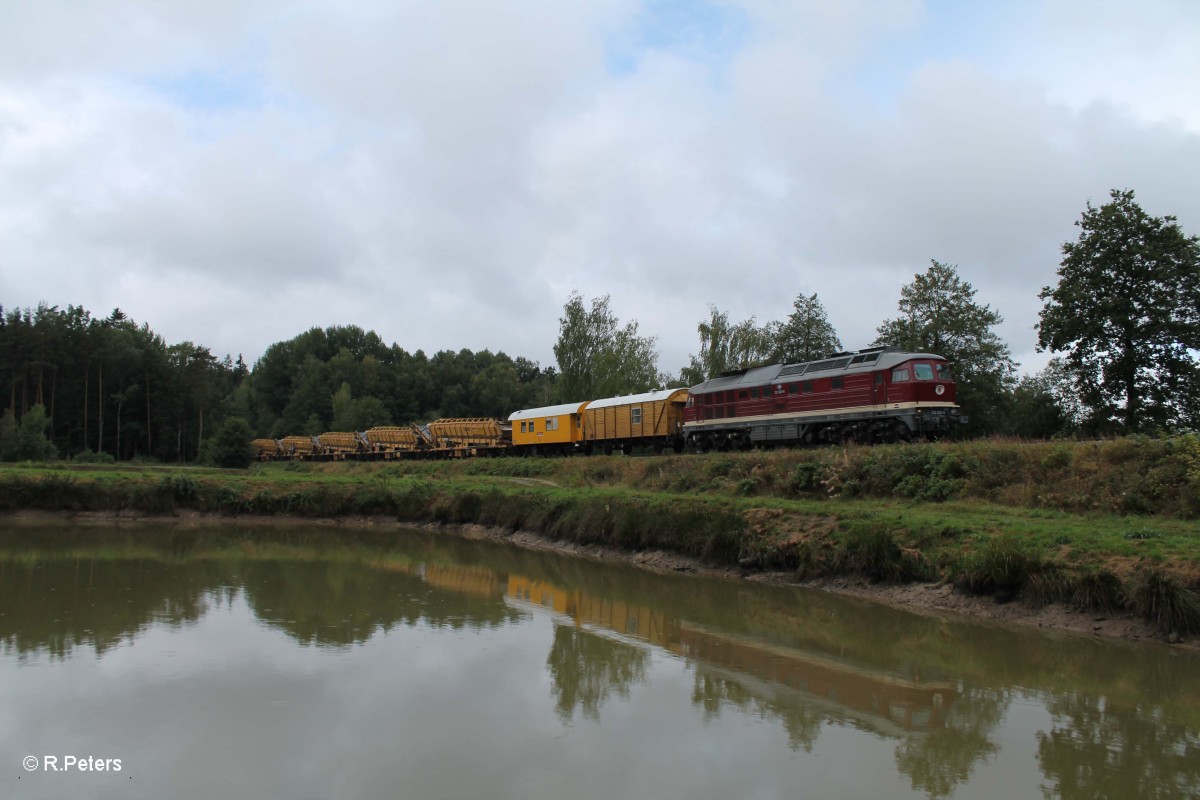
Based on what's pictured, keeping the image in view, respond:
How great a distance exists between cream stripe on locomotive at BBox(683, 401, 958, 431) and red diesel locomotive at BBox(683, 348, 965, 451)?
0.03 metres

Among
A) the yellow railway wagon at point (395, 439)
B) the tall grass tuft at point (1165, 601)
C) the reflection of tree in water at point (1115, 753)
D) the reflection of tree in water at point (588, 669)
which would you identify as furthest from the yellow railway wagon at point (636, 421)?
the reflection of tree in water at point (1115, 753)

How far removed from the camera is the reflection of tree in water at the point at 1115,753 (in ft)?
24.4

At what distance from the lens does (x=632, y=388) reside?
207 ft

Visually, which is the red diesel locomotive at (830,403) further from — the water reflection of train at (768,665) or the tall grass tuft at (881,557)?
the water reflection of train at (768,665)

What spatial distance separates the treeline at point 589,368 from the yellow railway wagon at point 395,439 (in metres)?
9.77

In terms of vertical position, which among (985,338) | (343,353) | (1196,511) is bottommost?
(1196,511)

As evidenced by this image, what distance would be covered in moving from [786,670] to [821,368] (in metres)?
19.8

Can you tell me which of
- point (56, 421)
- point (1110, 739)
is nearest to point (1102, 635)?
point (1110, 739)

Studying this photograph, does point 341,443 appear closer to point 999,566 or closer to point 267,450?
point 267,450

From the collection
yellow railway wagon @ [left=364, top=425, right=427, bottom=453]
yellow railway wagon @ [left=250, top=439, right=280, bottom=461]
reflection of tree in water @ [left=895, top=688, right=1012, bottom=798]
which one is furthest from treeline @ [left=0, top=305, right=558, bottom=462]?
reflection of tree in water @ [left=895, top=688, right=1012, bottom=798]

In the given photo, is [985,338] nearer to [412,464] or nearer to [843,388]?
[843,388]

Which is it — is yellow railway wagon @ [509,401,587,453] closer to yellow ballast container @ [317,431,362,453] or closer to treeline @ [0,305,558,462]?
treeline @ [0,305,558,462]

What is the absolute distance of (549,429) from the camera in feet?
148

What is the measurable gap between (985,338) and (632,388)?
27.4m
